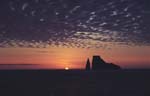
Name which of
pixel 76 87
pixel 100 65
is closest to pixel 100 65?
pixel 100 65

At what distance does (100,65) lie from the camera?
170m

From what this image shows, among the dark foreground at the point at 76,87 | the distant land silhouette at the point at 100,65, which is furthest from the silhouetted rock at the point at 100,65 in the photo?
the dark foreground at the point at 76,87

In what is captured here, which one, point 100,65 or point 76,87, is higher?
point 100,65

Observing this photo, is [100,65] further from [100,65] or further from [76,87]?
[76,87]

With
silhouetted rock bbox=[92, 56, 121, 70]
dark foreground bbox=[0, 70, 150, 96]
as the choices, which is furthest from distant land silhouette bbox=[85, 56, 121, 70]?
dark foreground bbox=[0, 70, 150, 96]

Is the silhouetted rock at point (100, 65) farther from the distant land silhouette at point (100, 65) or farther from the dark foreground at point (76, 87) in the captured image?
the dark foreground at point (76, 87)

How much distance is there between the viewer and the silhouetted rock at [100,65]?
165 meters

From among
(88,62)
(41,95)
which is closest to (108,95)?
(41,95)

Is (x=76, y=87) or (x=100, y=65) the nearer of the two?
(x=76, y=87)

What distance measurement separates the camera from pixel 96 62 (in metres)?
165

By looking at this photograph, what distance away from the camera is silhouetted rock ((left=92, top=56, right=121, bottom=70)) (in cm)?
16514

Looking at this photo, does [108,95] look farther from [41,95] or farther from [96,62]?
[96,62]

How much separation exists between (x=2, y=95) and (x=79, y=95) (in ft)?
31.4

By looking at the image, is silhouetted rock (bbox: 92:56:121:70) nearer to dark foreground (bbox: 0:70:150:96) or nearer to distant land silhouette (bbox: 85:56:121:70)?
distant land silhouette (bbox: 85:56:121:70)
